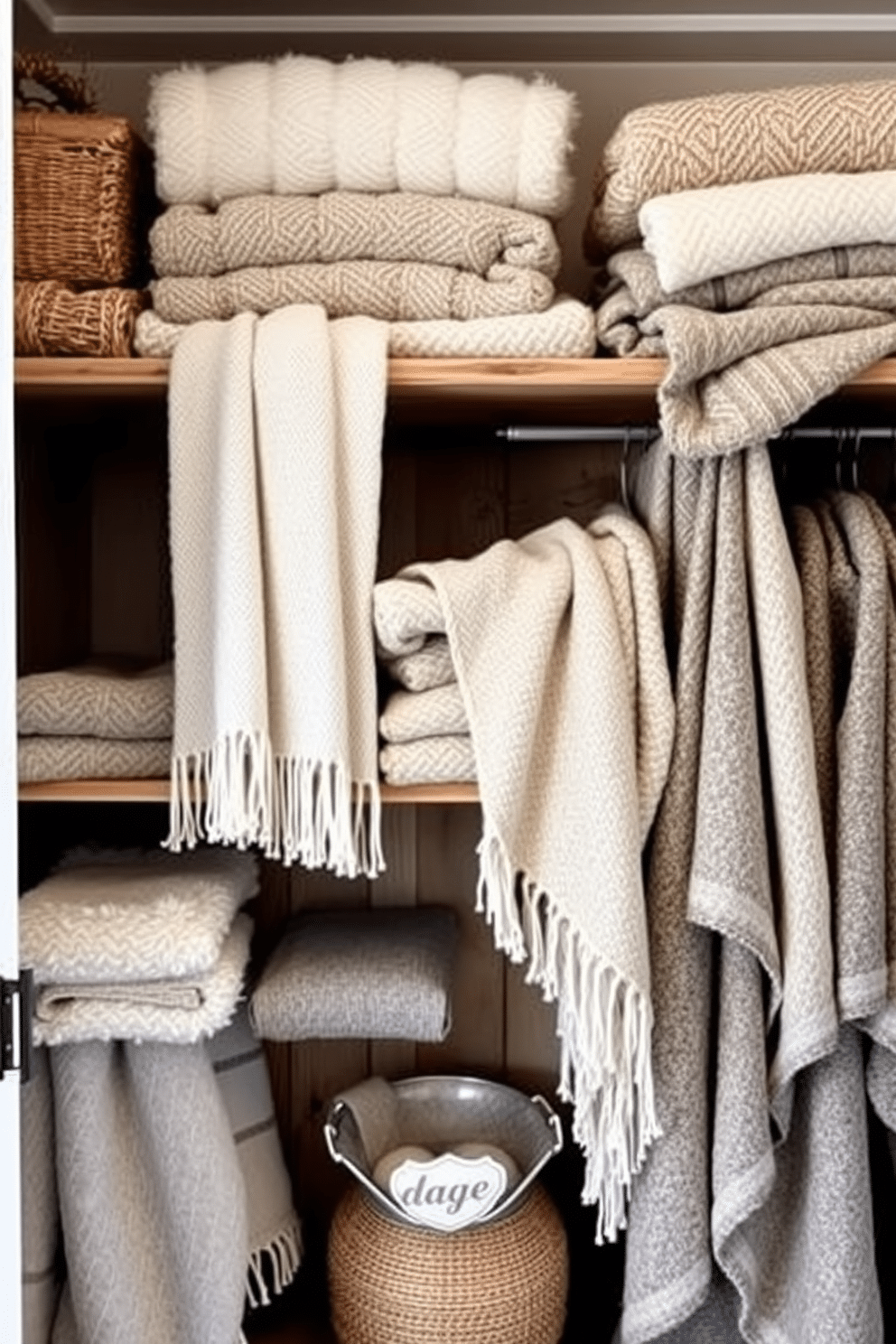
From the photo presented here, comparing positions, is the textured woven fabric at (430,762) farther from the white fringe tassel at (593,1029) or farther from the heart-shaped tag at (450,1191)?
the heart-shaped tag at (450,1191)

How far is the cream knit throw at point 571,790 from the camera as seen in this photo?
132cm

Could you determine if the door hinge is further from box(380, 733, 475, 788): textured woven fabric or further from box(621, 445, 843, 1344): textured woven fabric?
box(621, 445, 843, 1344): textured woven fabric

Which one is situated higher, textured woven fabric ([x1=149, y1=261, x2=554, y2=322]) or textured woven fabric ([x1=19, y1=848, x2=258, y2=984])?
textured woven fabric ([x1=149, y1=261, x2=554, y2=322])

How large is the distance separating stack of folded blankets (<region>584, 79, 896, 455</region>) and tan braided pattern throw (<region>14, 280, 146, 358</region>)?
445 mm

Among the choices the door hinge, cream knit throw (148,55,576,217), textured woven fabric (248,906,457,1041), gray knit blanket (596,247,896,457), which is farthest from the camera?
textured woven fabric (248,906,457,1041)

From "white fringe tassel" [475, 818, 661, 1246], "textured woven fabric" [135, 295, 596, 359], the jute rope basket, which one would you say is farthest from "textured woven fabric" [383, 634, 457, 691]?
the jute rope basket

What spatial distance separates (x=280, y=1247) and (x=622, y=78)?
1.29 meters

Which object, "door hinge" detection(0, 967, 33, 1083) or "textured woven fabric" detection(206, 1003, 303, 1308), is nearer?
"door hinge" detection(0, 967, 33, 1083)

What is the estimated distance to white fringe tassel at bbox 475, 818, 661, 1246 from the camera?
1.32m

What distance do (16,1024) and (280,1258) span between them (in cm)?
57

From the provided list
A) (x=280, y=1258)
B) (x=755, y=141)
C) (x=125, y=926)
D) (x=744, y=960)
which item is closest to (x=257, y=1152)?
(x=280, y=1258)

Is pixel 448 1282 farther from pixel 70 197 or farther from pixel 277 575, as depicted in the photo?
pixel 70 197

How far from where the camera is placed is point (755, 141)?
1353 mm

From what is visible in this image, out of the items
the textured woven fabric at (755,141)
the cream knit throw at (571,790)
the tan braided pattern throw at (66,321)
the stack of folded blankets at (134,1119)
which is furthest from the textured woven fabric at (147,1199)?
the textured woven fabric at (755,141)
